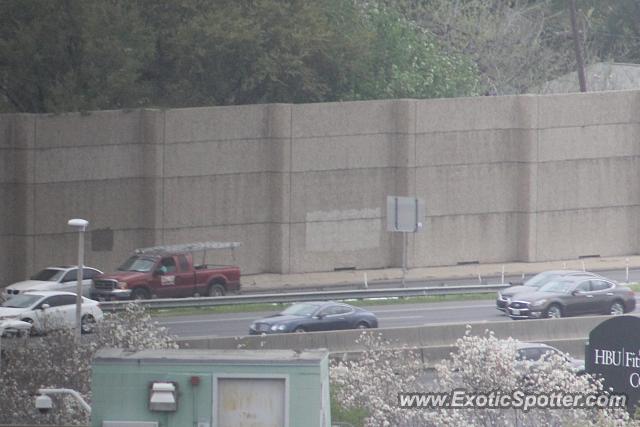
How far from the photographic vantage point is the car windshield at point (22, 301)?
93.7 feet

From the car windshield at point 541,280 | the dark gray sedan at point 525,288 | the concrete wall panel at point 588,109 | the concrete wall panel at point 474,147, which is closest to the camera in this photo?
the dark gray sedan at point 525,288

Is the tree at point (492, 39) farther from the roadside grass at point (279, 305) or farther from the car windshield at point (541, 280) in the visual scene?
the car windshield at point (541, 280)

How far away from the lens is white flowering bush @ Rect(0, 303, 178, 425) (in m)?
15.8

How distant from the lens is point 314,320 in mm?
27969

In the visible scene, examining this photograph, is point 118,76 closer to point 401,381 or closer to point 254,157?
point 254,157

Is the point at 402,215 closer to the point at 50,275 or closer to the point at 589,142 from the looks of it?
the point at 50,275

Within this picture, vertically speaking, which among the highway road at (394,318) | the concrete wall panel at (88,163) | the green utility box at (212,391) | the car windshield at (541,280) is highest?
the concrete wall panel at (88,163)

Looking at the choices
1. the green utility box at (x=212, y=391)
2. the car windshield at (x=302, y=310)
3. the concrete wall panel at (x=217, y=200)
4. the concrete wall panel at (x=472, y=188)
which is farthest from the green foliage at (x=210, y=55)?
the green utility box at (x=212, y=391)

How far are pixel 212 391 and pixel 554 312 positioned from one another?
2056 centimetres

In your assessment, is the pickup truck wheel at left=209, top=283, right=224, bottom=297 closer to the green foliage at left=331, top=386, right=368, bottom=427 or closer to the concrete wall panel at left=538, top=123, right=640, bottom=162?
the concrete wall panel at left=538, top=123, right=640, bottom=162

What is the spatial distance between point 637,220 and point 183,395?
38.8m

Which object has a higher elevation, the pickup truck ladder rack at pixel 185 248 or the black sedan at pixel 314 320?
the pickup truck ladder rack at pixel 185 248

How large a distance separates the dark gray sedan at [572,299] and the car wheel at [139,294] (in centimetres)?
1078

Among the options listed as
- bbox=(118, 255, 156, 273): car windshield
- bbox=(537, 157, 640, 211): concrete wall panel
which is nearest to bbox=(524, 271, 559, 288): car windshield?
bbox=(118, 255, 156, 273): car windshield
